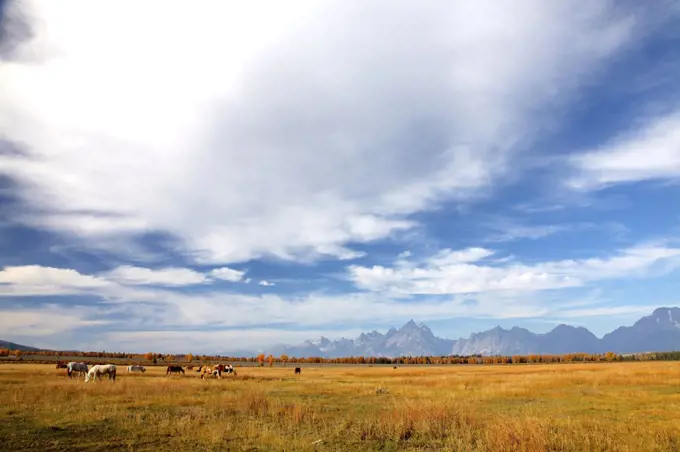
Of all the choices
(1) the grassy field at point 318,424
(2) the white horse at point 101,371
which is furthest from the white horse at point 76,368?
(1) the grassy field at point 318,424

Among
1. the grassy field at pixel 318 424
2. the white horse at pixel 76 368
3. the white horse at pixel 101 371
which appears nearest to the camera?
the grassy field at pixel 318 424

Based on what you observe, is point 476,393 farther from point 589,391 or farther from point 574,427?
point 574,427

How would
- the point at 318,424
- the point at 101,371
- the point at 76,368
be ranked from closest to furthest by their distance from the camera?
1. the point at 318,424
2. the point at 101,371
3. the point at 76,368

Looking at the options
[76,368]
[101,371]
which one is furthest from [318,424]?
[76,368]

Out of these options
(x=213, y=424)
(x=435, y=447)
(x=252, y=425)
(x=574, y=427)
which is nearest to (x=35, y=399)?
(x=213, y=424)

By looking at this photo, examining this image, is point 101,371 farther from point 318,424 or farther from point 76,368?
point 318,424

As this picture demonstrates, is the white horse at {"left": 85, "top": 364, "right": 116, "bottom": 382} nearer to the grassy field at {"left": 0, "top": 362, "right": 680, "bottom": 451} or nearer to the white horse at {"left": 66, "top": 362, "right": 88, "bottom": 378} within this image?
the white horse at {"left": 66, "top": 362, "right": 88, "bottom": 378}

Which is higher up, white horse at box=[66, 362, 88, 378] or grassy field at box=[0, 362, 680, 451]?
grassy field at box=[0, 362, 680, 451]

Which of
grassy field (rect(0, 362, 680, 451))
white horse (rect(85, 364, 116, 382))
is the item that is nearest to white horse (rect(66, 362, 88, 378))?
white horse (rect(85, 364, 116, 382))

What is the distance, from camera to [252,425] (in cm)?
1717

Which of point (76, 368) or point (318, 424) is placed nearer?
point (318, 424)

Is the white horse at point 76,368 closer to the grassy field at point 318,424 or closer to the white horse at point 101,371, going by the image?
the white horse at point 101,371

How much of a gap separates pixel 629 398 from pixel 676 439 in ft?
53.7

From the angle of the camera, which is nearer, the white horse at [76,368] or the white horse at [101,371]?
the white horse at [101,371]
